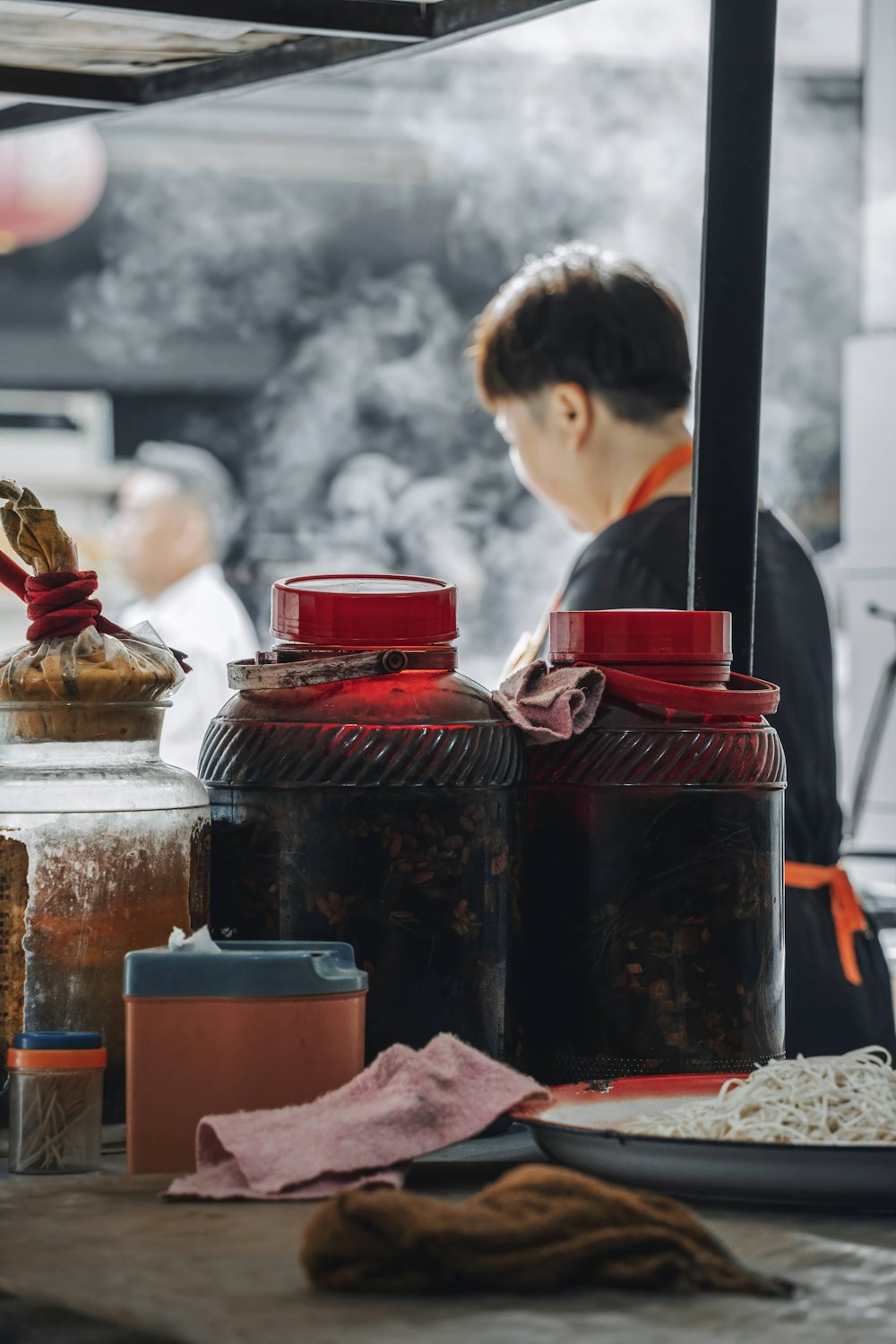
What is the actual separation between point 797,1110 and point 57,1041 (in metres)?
0.35

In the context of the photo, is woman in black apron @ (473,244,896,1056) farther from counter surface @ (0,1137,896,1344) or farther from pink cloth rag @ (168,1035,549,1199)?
counter surface @ (0,1137,896,1344)

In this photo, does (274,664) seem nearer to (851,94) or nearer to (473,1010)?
(473,1010)

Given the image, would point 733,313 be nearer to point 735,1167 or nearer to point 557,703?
point 557,703

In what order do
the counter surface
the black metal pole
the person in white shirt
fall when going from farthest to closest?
the person in white shirt, the black metal pole, the counter surface

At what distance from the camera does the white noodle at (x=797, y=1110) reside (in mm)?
743

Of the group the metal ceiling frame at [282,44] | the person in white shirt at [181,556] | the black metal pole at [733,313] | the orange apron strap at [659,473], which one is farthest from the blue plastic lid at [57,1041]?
the person in white shirt at [181,556]

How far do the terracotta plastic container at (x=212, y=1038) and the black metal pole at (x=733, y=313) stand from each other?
1.52 feet

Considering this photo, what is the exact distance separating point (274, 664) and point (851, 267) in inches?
260

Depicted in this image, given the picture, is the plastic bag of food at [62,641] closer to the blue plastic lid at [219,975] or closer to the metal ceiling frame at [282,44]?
the blue plastic lid at [219,975]

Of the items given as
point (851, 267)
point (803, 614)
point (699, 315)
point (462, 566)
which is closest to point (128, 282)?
point (462, 566)

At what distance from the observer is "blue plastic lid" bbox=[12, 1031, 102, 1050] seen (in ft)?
2.58

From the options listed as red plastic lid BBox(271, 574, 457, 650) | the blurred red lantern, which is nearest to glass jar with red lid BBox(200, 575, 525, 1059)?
red plastic lid BBox(271, 574, 457, 650)

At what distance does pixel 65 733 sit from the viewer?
88cm

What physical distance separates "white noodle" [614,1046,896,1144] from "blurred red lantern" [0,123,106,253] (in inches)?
165
